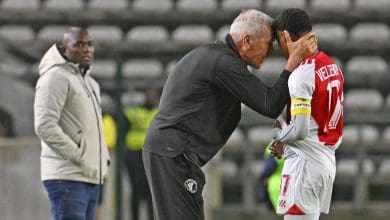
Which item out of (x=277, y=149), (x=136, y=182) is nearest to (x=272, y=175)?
(x=136, y=182)

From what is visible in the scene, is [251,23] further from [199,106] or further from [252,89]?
[199,106]

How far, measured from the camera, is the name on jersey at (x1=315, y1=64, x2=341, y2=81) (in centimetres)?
603

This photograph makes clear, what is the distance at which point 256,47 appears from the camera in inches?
243

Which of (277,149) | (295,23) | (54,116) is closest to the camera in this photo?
(295,23)

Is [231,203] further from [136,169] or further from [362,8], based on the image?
[362,8]

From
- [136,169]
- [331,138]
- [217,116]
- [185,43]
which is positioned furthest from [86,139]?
[185,43]

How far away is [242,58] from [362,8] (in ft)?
34.1

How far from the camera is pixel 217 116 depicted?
6.24 m

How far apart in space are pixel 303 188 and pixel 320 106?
0.44m

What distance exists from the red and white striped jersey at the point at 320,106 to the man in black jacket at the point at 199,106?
4.1 inches

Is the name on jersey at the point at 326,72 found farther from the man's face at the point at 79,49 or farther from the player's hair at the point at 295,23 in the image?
the man's face at the point at 79,49

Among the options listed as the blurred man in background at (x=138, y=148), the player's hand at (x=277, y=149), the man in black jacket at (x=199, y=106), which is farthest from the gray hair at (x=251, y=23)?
the blurred man in background at (x=138, y=148)

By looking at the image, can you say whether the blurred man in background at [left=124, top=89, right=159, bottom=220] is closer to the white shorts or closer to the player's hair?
the white shorts

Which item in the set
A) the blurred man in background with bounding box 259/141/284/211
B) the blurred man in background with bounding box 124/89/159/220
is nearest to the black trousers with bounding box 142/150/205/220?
the blurred man in background with bounding box 259/141/284/211
